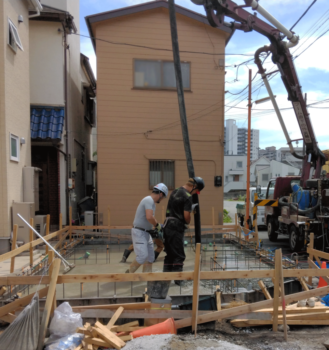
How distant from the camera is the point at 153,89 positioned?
11031 millimetres

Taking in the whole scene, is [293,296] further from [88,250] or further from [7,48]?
[7,48]

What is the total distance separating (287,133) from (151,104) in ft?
16.0

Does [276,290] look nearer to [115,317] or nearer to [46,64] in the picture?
[115,317]

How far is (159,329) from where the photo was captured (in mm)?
3695

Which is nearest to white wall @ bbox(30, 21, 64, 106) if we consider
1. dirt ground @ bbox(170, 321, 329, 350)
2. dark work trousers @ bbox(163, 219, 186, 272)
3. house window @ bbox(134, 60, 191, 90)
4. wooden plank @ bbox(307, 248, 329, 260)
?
house window @ bbox(134, 60, 191, 90)

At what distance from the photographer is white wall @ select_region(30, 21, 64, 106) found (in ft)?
34.0

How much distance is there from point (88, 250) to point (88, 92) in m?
10.2

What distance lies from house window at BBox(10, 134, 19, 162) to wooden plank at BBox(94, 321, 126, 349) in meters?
5.52

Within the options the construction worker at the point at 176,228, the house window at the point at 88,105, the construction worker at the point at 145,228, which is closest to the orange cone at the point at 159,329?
the construction worker at the point at 176,228

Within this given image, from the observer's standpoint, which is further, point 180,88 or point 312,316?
point 180,88

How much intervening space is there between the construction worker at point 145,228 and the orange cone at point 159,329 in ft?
5.03

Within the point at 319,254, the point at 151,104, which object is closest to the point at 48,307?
the point at 319,254

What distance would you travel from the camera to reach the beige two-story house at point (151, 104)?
35.4ft

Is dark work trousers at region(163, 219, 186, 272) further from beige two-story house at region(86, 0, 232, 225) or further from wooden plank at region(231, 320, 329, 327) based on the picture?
beige two-story house at region(86, 0, 232, 225)
